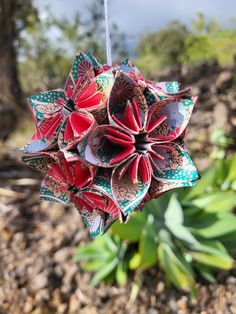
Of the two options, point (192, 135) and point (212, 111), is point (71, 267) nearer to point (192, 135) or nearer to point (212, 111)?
point (192, 135)

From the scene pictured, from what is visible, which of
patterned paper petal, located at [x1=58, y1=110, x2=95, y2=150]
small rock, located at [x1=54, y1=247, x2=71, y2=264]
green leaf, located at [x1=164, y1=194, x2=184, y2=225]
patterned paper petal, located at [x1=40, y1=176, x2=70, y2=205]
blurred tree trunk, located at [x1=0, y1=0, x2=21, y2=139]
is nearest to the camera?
patterned paper petal, located at [x1=58, y1=110, x2=95, y2=150]

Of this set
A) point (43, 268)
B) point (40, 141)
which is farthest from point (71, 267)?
point (40, 141)

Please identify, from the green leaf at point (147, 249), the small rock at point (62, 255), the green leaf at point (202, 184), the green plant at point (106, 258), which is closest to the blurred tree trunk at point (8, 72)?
the small rock at point (62, 255)

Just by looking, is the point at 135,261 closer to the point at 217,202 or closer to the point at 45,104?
the point at 217,202

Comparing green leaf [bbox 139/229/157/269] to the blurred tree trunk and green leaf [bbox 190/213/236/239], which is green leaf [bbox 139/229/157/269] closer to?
green leaf [bbox 190/213/236/239]

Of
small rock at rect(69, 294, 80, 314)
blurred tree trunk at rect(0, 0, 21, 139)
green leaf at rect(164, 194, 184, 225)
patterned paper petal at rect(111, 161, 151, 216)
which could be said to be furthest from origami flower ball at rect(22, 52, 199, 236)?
blurred tree trunk at rect(0, 0, 21, 139)

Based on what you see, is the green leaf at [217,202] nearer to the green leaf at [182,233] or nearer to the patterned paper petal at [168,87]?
the green leaf at [182,233]
